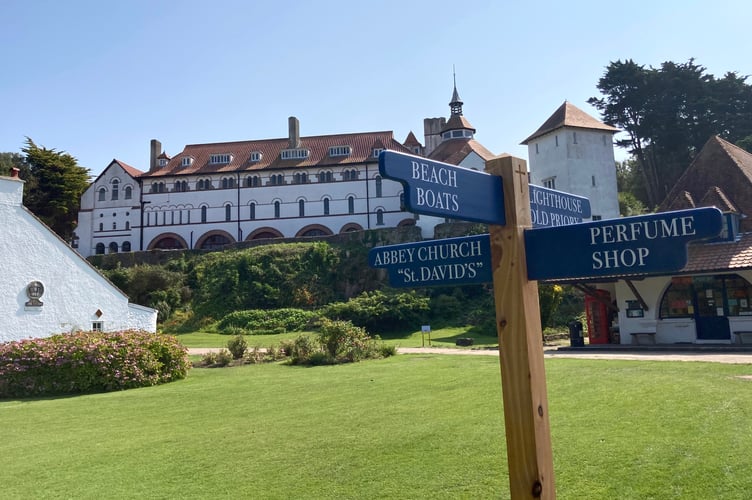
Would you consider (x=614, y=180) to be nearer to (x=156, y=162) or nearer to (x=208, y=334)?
(x=208, y=334)

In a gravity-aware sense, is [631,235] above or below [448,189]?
below

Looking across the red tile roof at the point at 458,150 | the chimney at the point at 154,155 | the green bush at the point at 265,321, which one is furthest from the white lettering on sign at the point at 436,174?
the chimney at the point at 154,155

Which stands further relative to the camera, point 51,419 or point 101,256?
point 101,256

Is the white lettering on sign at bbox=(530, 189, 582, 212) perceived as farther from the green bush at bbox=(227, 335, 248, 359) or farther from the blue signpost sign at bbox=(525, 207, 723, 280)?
the green bush at bbox=(227, 335, 248, 359)

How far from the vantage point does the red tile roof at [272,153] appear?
54.0 metres

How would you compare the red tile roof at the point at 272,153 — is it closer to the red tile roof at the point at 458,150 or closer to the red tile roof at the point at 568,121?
the red tile roof at the point at 458,150

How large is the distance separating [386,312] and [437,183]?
28768 mm

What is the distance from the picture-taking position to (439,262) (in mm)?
3754

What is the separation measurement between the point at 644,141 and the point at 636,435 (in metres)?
48.0

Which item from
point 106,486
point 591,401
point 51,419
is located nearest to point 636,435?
point 591,401

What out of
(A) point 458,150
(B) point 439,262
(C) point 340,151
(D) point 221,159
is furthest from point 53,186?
(B) point 439,262

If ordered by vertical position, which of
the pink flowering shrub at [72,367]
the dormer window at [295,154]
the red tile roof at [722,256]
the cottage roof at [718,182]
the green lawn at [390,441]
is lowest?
the green lawn at [390,441]

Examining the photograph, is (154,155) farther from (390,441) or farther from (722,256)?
(390,441)

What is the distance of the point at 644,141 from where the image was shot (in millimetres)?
48531
